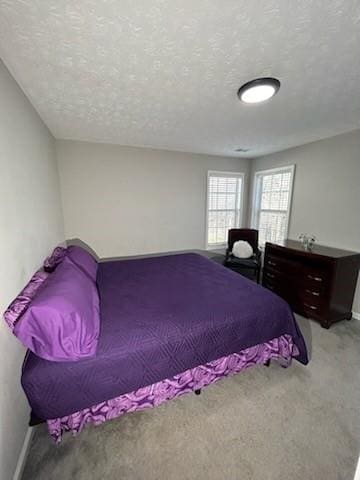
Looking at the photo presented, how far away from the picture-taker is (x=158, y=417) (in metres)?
1.48

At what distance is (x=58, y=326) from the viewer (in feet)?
3.74

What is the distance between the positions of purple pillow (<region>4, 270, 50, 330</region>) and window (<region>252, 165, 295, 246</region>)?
11.8ft

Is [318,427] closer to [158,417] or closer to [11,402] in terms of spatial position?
[158,417]

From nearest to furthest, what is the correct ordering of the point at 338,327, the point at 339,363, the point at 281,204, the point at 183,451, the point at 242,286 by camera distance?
1. the point at 183,451
2. the point at 339,363
3. the point at 242,286
4. the point at 338,327
5. the point at 281,204

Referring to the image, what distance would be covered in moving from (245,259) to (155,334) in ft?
8.24

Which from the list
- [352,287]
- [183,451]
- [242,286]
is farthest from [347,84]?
[183,451]

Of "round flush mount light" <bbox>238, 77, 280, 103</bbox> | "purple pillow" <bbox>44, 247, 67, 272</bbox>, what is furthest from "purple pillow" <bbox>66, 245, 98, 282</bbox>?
"round flush mount light" <bbox>238, 77, 280, 103</bbox>

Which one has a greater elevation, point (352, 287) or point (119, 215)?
point (119, 215)

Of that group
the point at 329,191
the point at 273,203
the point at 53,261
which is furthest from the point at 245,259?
the point at 53,261

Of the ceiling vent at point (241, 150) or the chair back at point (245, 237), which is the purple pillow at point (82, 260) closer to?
the chair back at point (245, 237)

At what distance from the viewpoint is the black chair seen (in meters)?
3.44

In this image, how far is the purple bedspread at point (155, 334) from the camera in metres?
1.19

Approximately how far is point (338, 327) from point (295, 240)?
1385 millimetres

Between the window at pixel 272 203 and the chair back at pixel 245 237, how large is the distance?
0.41m
